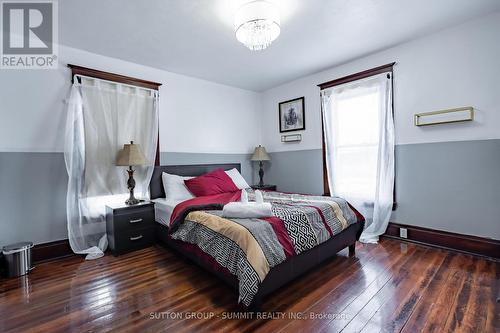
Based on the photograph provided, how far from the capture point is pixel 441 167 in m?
2.79

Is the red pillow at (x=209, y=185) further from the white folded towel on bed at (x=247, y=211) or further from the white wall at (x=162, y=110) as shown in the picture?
the white folded towel on bed at (x=247, y=211)

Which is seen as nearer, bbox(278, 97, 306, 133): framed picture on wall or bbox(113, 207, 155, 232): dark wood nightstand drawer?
bbox(113, 207, 155, 232): dark wood nightstand drawer

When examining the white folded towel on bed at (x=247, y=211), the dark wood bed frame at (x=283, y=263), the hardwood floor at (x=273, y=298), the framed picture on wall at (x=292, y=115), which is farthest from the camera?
the framed picture on wall at (x=292, y=115)

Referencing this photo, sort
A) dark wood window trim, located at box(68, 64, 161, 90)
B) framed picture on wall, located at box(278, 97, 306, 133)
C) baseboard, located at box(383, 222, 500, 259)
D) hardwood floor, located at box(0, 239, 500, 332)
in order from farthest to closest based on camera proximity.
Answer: framed picture on wall, located at box(278, 97, 306, 133), dark wood window trim, located at box(68, 64, 161, 90), baseboard, located at box(383, 222, 500, 259), hardwood floor, located at box(0, 239, 500, 332)

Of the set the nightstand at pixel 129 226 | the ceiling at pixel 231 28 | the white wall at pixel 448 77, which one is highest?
the ceiling at pixel 231 28

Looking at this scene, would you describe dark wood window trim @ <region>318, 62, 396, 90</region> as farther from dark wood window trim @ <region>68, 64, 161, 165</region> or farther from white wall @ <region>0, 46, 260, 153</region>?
dark wood window trim @ <region>68, 64, 161, 165</region>

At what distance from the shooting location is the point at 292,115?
439 centimetres

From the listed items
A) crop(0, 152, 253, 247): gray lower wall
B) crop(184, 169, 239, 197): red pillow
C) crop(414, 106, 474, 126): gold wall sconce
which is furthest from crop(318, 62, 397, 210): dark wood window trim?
crop(0, 152, 253, 247): gray lower wall

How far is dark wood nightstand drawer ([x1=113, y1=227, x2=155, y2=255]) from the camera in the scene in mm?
2785

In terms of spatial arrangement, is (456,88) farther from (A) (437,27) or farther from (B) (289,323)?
(B) (289,323)

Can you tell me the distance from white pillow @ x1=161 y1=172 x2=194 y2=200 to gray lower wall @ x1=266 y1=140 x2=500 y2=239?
9.79 feet

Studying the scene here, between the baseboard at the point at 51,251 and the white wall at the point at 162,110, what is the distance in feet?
3.68

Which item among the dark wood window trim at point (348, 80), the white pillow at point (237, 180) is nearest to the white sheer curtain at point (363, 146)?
the dark wood window trim at point (348, 80)

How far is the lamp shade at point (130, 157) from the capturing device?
2.91m
